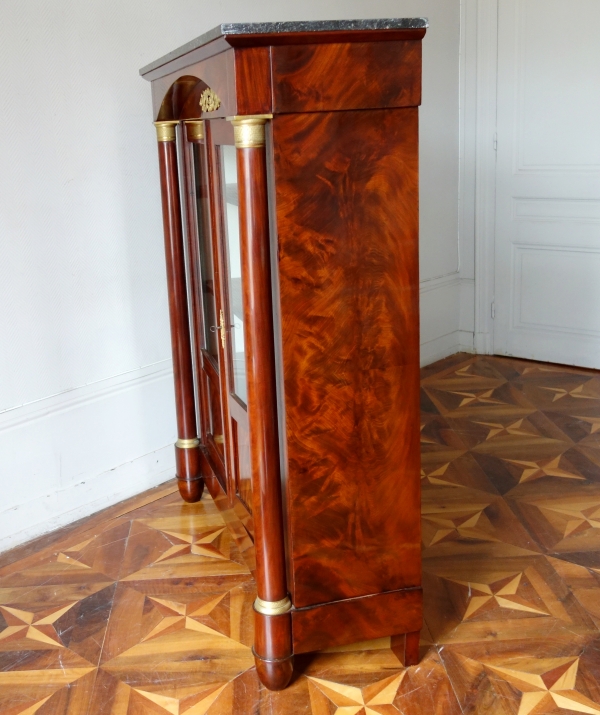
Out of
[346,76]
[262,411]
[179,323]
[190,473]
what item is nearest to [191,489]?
[190,473]

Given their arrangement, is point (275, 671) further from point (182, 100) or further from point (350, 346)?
point (182, 100)

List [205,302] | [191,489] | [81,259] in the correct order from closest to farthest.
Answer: [205,302] → [81,259] → [191,489]

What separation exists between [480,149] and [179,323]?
7.97 feet

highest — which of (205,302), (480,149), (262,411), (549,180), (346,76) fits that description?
(346,76)

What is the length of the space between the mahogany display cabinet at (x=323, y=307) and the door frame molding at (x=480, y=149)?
2.76 meters

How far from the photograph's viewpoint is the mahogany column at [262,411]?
1715 mm

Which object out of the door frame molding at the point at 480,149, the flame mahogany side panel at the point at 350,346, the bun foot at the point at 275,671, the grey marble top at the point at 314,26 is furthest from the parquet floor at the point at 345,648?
the door frame molding at the point at 480,149

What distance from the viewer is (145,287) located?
316 centimetres

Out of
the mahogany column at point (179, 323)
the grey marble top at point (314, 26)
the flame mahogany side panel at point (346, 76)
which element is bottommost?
the mahogany column at point (179, 323)

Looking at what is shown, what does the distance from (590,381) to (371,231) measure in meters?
2.87

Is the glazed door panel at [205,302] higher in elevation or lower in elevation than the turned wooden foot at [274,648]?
higher

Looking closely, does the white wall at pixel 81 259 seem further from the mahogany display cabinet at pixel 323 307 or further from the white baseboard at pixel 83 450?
the mahogany display cabinet at pixel 323 307

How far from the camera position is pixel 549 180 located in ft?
14.4

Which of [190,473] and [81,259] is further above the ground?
[81,259]
